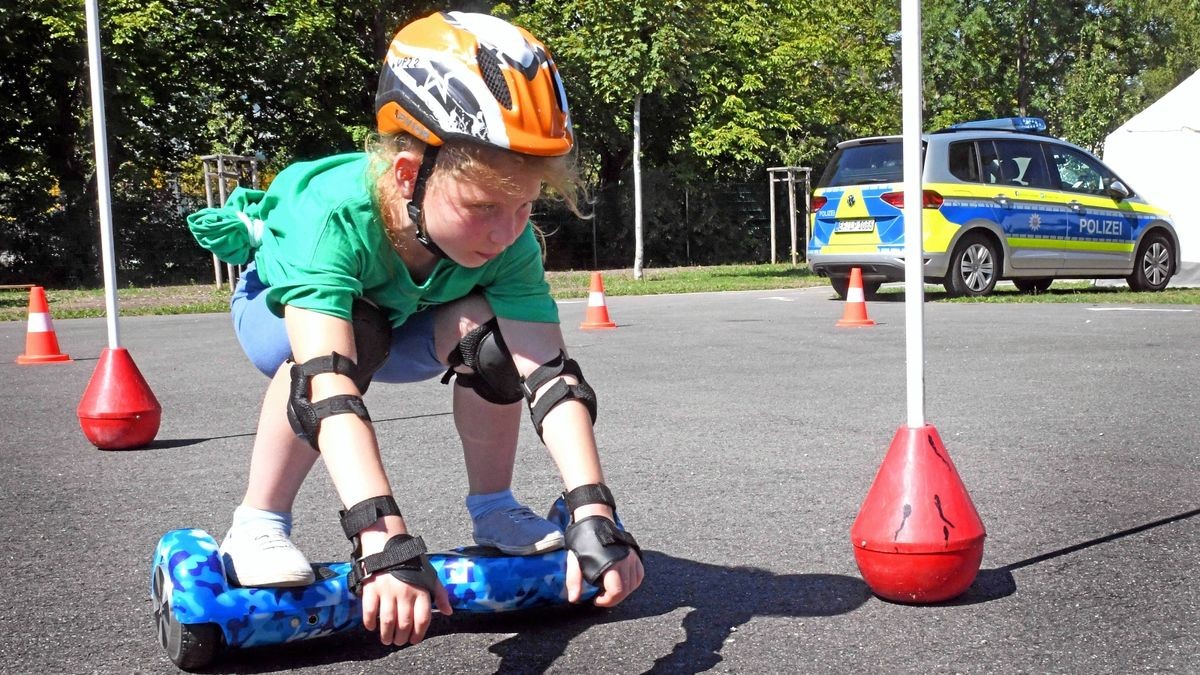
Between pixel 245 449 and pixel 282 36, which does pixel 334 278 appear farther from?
pixel 282 36

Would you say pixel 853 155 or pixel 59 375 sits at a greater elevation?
pixel 853 155

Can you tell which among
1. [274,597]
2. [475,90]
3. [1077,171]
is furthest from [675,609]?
[1077,171]

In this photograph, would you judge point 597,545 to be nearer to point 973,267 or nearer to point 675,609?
point 675,609

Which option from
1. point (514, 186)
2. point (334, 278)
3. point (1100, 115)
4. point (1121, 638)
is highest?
point (1100, 115)

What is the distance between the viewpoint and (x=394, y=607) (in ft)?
6.20

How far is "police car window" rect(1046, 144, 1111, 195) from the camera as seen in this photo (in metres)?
14.1

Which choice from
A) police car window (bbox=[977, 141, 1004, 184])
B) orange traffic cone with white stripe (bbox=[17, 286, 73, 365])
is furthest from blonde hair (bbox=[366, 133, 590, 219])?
police car window (bbox=[977, 141, 1004, 184])

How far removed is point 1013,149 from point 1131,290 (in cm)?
273

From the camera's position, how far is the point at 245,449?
16.6ft

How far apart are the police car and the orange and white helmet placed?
1075cm

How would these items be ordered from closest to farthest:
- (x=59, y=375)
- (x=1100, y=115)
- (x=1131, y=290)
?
(x=59, y=375)
(x=1131, y=290)
(x=1100, y=115)

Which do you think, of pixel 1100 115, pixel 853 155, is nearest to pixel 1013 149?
pixel 853 155

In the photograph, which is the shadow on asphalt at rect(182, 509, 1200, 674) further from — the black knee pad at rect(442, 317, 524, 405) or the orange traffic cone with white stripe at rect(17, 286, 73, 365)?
the orange traffic cone with white stripe at rect(17, 286, 73, 365)

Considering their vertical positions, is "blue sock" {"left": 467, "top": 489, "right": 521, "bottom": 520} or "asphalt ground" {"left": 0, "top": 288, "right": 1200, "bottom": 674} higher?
"blue sock" {"left": 467, "top": 489, "right": 521, "bottom": 520}
